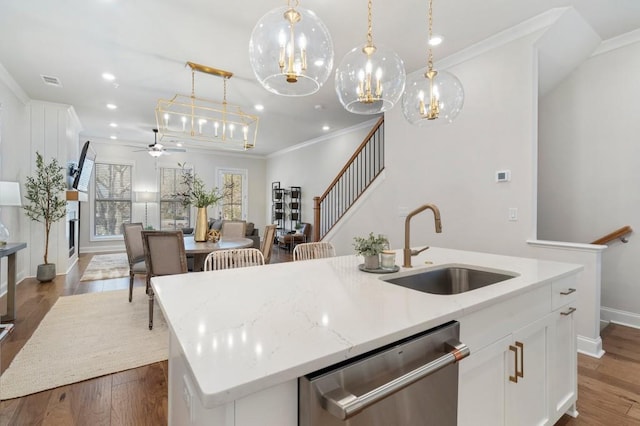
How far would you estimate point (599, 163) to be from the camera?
3.29 metres

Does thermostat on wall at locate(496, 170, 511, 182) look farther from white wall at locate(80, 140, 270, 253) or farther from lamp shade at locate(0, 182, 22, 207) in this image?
white wall at locate(80, 140, 270, 253)

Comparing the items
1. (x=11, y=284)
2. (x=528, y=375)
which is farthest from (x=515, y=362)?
(x=11, y=284)

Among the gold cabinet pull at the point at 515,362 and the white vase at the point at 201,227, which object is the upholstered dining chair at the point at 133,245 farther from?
the gold cabinet pull at the point at 515,362

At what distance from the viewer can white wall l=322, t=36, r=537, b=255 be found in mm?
2863

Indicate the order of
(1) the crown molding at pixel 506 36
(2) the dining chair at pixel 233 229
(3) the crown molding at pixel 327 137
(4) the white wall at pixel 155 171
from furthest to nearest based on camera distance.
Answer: (4) the white wall at pixel 155 171, (3) the crown molding at pixel 327 137, (2) the dining chair at pixel 233 229, (1) the crown molding at pixel 506 36

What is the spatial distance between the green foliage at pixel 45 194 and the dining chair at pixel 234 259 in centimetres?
446

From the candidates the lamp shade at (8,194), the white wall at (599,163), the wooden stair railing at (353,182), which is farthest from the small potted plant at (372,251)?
the wooden stair railing at (353,182)

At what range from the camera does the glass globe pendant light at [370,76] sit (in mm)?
1893

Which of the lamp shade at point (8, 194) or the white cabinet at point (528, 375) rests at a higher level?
the lamp shade at point (8, 194)

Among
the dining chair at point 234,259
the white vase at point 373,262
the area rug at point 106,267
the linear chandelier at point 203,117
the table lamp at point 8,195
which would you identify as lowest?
the area rug at point 106,267

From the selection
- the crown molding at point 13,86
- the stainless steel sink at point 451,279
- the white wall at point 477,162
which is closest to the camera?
the stainless steel sink at point 451,279

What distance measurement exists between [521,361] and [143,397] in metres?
2.24

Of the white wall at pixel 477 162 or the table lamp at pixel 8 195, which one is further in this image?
the table lamp at pixel 8 195

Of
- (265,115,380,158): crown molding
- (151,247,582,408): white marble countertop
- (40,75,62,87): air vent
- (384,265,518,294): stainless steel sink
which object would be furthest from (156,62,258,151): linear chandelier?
(384,265,518,294): stainless steel sink
